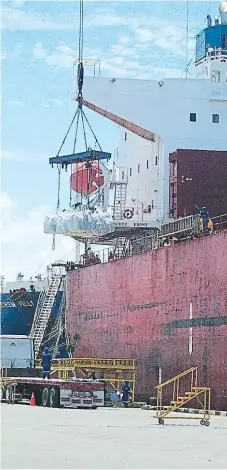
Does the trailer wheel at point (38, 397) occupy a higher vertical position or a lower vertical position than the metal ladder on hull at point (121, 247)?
lower

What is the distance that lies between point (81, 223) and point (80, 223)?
3 centimetres

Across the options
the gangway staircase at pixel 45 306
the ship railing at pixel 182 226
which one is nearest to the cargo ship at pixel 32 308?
the gangway staircase at pixel 45 306

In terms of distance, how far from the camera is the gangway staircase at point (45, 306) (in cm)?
3030

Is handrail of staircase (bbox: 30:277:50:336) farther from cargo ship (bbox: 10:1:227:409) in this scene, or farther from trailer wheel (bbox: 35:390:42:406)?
trailer wheel (bbox: 35:390:42:406)

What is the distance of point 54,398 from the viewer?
18062mm

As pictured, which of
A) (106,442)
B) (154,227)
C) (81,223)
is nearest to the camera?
(106,442)

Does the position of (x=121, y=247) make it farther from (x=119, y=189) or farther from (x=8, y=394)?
(x=8, y=394)

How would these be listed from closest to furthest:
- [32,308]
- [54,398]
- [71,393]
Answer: [71,393] → [54,398] → [32,308]

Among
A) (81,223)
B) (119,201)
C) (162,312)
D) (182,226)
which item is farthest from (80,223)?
(162,312)

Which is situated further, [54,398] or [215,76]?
[215,76]

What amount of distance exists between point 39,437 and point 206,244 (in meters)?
9.04

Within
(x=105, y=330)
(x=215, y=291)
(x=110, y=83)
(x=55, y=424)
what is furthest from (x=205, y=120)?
(x=55, y=424)

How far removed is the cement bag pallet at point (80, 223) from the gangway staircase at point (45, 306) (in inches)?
149

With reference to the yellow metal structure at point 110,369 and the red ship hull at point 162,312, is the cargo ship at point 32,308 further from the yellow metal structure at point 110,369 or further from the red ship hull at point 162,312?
the yellow metal structure at point 110,369
